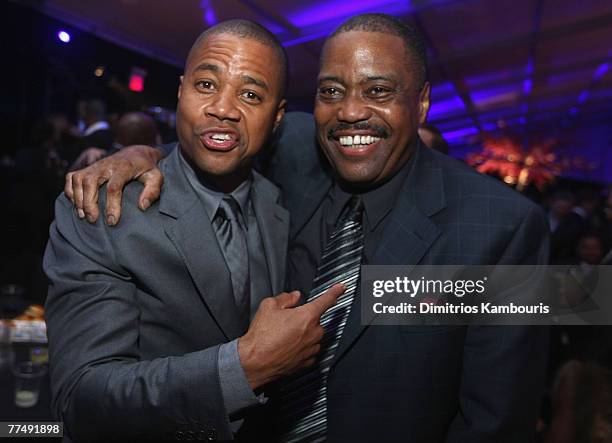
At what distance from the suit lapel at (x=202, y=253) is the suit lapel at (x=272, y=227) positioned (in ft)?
0.54

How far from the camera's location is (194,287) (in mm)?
1204

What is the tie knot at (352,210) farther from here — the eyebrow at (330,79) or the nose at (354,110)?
the eyebrow at (330,79)

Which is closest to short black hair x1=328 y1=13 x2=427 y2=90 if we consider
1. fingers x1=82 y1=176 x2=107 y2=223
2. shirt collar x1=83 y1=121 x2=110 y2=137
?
fingers x1=82 y1=176 x2=107 y2=223

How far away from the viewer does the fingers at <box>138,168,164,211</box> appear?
120cm

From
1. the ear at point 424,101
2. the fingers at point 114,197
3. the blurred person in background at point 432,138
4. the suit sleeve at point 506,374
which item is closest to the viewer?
the fingers at point 114,197

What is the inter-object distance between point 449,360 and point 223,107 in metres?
0.83

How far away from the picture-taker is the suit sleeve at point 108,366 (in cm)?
99

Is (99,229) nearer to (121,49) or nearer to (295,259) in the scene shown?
(295,259)

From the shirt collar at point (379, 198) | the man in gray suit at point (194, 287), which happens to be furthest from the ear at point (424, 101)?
the man in gray suit at point (194, 287)

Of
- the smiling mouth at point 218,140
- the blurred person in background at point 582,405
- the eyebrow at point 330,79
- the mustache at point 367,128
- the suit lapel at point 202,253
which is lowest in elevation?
the blurred person in background at point 582,405

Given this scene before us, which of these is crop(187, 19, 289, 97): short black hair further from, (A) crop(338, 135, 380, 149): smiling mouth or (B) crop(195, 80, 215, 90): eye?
(A) crop(338, 135, 380, 149): smiling mouth

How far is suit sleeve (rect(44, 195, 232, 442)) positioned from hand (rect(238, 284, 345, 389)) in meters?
0.07

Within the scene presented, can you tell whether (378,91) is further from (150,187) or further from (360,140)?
(150,187)

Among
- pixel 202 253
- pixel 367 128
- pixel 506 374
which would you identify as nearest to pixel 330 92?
pixel 367 128
